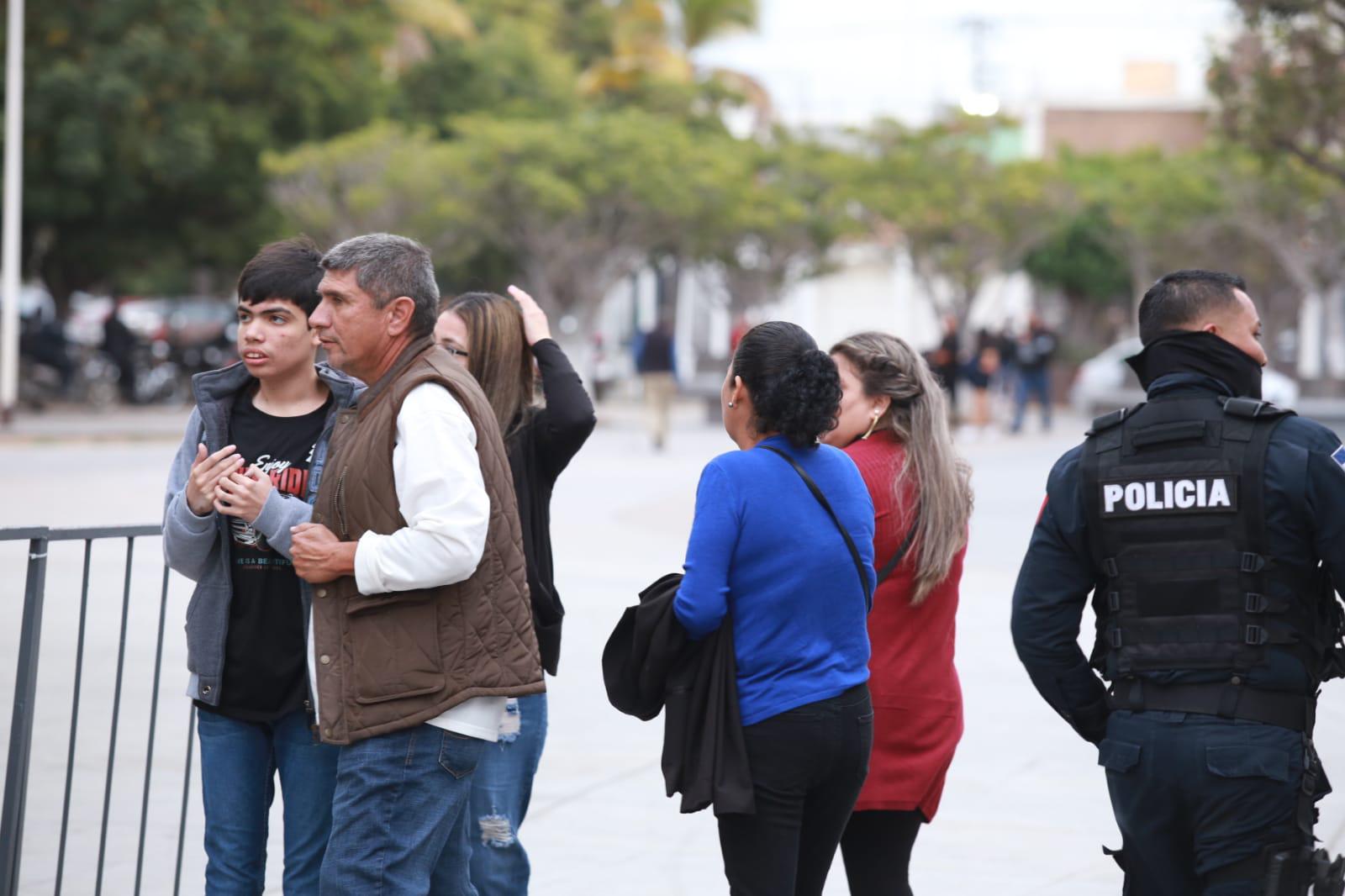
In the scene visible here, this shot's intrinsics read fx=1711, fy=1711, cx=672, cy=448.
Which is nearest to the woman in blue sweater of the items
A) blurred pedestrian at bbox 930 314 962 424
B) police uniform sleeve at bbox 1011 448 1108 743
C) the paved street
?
police uniform sleeve at bbox 1011 448 1108 743

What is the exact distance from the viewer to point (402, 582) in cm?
333

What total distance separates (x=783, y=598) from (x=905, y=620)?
71cm

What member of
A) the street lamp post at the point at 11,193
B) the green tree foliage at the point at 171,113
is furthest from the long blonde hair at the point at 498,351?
the green tree foliage at the point at 171,113

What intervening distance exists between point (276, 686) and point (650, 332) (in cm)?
1911

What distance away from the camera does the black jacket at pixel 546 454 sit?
14.6ft

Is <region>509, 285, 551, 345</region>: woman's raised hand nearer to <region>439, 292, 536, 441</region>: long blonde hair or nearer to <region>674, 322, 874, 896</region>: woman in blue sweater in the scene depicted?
<region>439, 292, 536, 441</region>: long blonde hair

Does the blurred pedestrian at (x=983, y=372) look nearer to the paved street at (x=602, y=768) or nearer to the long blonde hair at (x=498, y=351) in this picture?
the paved street at (x=602, y=768)

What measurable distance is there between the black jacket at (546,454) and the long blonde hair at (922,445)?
701mm

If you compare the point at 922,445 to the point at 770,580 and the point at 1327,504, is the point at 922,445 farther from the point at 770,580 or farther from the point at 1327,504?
the point at 1327,504

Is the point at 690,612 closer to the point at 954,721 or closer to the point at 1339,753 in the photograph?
the point at 954,721

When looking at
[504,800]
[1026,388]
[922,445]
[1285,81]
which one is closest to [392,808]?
[504,800]

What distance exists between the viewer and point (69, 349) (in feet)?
94.8

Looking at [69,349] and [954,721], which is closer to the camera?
[954,721]

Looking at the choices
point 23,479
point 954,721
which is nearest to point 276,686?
point 954,721
